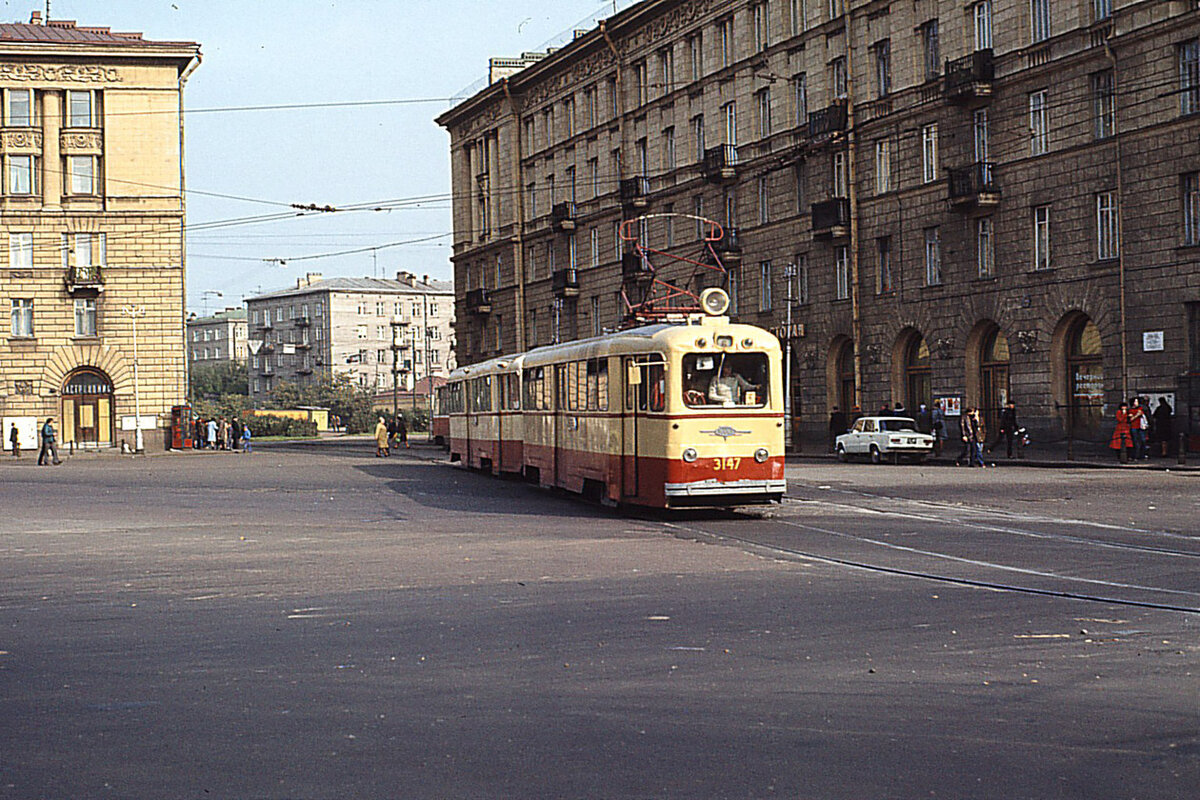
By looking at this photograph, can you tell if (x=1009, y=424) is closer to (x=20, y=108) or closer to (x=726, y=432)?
(x=726, y=432)

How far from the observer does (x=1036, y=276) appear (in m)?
42.6

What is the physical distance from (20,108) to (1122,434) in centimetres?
5288

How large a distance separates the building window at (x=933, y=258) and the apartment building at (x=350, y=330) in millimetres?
99358

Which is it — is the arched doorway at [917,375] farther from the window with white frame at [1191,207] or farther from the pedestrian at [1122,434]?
the window with white frame at [1191,207]

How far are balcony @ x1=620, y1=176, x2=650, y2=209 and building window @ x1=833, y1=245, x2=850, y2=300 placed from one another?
43.2 ft

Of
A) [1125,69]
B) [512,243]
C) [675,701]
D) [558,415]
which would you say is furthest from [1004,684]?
[512,243]

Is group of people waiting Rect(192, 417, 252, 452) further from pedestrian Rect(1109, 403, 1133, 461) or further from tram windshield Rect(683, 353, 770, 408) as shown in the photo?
tram windshield Rect(683, 353, 770, 408)

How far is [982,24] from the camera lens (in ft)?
146

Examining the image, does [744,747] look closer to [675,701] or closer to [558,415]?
Answer: [675,701]

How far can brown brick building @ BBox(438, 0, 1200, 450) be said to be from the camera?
38531 mm

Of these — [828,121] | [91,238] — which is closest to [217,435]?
[91,238]

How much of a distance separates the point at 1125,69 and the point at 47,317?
164 ft

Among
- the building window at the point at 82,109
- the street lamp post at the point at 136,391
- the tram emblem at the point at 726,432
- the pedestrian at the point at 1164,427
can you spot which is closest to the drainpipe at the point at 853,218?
the pedestrian at the point at 1164,427

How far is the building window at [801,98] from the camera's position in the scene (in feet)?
172
